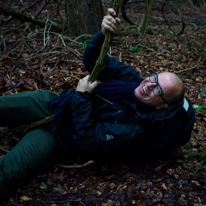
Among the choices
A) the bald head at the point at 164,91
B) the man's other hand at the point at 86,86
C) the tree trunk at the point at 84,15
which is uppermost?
the tree trunk at the point at 84,15

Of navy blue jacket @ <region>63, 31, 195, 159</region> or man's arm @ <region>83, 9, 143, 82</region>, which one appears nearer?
navy blue jacket @ <region>63, 31, 195, 159</region>

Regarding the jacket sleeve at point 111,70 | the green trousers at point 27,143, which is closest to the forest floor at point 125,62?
the green trousers at point 27,143

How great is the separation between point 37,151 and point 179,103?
5.69 ft

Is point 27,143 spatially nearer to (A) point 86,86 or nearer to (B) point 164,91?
(A) point 86,86

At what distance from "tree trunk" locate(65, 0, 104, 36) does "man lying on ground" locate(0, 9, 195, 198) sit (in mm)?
2643

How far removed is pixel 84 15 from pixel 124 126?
11.9ft

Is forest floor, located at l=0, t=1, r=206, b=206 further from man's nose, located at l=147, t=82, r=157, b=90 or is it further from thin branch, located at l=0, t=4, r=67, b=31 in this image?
man's nose, located at l=147, t=82, r=157, b=90

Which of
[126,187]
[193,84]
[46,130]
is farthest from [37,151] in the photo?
[193,84]

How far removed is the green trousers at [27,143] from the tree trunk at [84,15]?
2.88m

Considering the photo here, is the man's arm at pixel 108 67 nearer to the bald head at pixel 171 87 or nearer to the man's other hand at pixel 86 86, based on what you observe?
the man's other hand at pixel 86 86

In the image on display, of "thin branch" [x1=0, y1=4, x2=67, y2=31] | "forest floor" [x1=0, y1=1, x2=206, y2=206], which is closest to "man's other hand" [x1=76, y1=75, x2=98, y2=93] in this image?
"forest floor" [x1=0, y1=1, x2=206, y2=206]

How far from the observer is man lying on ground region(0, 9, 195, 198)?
2320mm

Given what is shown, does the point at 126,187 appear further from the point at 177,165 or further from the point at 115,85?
the point at 115,85

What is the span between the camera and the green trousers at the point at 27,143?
2256mm
